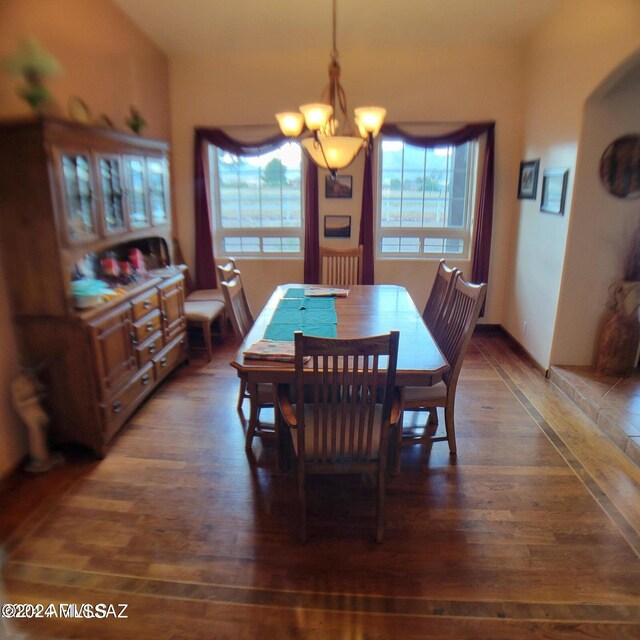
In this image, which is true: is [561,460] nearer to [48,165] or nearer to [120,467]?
[120,467]

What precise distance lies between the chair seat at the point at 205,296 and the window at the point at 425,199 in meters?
1.84

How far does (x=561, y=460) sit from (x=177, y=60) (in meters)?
4.81

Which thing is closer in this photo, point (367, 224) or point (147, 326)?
point (147, 326)

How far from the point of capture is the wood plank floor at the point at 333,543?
5.47 feet

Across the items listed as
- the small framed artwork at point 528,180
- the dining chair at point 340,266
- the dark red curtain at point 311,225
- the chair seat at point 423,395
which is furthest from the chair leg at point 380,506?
the small framed artwork at point 528,180

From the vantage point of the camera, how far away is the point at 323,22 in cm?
376

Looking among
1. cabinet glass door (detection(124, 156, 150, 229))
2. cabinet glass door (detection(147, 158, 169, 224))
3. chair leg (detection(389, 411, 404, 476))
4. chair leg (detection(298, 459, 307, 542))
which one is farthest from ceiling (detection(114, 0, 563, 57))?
chair leg (detection(298, 459, 307, 542))

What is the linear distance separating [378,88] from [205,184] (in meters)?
2.00

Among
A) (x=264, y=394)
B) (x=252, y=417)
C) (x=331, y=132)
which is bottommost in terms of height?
(x=252, y=417)

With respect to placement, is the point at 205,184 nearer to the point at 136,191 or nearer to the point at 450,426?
the point at 136,191

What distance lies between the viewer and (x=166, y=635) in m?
1.61

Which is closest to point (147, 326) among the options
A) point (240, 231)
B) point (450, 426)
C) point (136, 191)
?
point (136, 191)

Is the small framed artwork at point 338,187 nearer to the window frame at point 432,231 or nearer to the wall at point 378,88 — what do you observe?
the wall at point 378,88

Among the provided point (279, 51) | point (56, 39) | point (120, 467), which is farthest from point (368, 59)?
point (120, 467)
